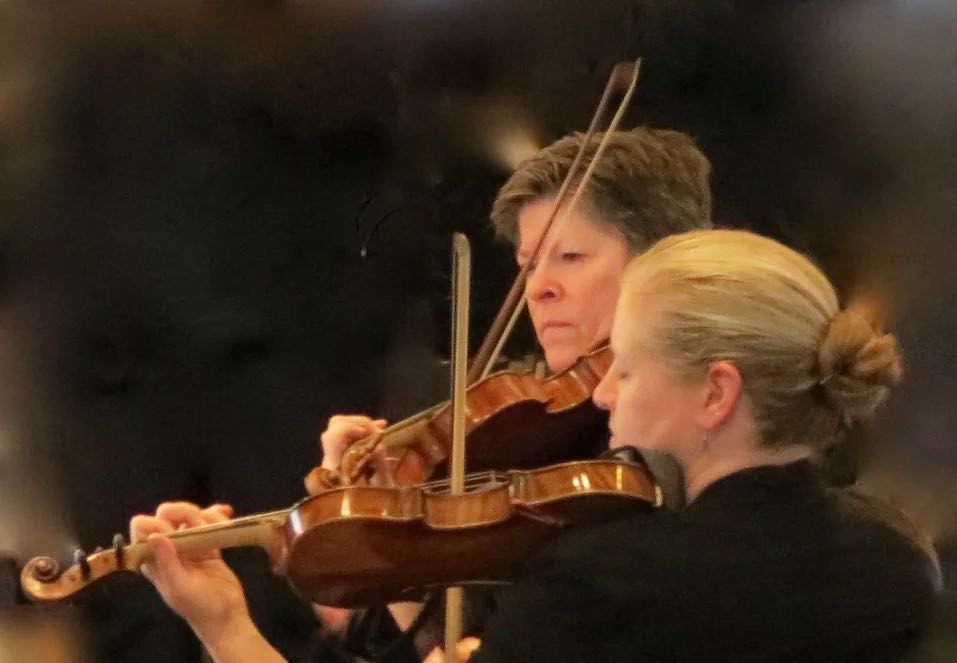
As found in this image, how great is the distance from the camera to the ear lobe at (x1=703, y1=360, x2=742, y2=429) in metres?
0.93

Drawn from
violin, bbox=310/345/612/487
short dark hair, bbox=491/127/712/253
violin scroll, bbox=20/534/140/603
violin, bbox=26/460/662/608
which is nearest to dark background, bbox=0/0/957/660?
short dark hair, bbox=491/127/712/253

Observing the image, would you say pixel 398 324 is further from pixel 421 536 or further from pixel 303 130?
pixel 421 536

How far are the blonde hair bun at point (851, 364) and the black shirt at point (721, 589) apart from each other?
72mm

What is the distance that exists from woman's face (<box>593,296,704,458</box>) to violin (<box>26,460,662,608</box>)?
0.04 meters

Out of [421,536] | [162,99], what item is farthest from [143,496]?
[421,536]

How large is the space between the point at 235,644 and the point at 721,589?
0.56m

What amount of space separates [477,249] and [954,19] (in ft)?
2.65

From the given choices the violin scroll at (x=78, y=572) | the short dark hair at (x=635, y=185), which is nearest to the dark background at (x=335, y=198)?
the short dark hair at (x=635, y=185)

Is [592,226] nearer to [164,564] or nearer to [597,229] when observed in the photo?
[597,229]

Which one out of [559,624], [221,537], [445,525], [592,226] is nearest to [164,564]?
[221,537]

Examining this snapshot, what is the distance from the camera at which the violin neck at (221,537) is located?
3.57ft

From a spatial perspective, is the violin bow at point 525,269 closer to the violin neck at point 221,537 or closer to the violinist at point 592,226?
the violinist at point 592,226

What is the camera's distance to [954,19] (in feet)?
5.52

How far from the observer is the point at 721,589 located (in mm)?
858
